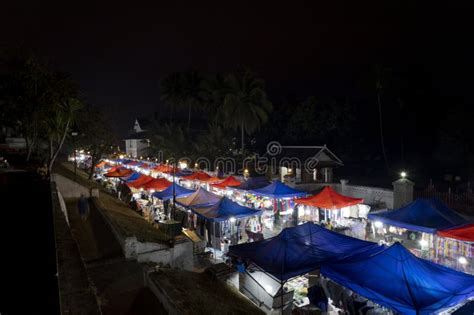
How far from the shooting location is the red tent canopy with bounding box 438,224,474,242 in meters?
8.97

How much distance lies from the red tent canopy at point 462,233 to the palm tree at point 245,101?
29.5 meters

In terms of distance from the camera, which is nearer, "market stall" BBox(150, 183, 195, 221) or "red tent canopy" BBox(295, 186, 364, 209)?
"red tent canopy" BBox(295, 186, 364, 209)

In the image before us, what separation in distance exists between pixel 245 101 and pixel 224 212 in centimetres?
2668

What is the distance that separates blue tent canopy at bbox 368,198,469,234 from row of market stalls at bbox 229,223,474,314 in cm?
307

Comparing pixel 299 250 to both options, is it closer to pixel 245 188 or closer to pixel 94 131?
pixel 245 188

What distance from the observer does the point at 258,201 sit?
18672 mm

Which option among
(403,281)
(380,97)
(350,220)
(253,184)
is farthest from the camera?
(380,97)

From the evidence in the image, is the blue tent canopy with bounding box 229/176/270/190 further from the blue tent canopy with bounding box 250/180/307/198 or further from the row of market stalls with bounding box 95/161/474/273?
the blue tent canopy with bounding box 250/180/307/198

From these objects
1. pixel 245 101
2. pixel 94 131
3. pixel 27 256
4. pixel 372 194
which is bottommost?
pixel 372 194

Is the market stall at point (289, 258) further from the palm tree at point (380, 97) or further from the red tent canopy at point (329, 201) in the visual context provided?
the palm tree at point (380, 97)

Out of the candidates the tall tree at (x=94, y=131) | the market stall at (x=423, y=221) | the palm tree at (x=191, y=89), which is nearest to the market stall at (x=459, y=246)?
the market stall at (x=423, y=221)

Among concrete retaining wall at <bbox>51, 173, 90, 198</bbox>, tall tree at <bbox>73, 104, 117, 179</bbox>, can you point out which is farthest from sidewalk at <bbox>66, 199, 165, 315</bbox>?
tall tree at <bbox>73, 104, 117, 179</bbox>

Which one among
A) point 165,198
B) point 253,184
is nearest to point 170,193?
point 165,198

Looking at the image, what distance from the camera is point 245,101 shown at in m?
38.1
